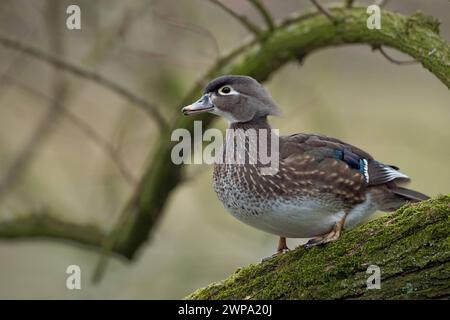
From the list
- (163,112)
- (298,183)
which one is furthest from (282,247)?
(163,112)

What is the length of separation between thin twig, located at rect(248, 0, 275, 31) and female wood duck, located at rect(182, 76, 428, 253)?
72 centimetres

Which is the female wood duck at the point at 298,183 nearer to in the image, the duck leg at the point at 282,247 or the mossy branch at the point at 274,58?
the duck leg at the point at 282,247

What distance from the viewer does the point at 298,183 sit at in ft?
12.0

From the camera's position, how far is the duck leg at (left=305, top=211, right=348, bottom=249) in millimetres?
3406

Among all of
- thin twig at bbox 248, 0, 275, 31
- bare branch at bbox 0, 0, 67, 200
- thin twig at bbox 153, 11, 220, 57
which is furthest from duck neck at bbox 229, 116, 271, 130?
A: bare branch at bbox 0, 0, 67, 200

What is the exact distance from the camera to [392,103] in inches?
342

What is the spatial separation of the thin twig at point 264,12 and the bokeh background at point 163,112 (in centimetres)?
39

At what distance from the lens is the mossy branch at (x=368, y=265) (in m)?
2.99

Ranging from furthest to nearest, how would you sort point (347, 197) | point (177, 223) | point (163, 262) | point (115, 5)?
point (177, 223), point (163, 262), point (115, 5), point (347, 197)

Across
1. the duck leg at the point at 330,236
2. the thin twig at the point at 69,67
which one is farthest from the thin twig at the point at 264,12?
the duck leg at the point at 330,236

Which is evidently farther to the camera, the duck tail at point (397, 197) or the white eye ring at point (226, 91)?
the white eye ring at point (226, 91)

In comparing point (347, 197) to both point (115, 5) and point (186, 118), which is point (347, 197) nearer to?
point (186, 118)
